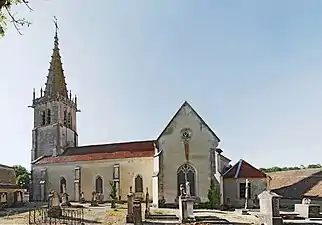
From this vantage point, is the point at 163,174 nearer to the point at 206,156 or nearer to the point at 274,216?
the point at 206,156

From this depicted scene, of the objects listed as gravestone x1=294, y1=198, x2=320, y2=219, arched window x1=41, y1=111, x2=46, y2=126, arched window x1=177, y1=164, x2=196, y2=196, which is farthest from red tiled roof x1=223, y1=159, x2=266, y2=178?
arched window x1=41, y1=111, x2=46, y2=126

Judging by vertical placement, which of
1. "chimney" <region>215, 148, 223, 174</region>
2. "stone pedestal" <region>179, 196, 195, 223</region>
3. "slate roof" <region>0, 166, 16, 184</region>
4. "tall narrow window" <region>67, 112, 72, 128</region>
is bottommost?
"stone pedestal" <region>179, 196, 195, 223</region>

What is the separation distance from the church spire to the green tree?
2463 centimetres

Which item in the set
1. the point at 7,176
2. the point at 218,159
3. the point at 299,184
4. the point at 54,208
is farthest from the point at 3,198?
the point at 299,184

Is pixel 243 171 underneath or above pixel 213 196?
above

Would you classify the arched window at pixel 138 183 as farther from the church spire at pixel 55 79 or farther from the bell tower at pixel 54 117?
the church spire at pixel 55 79

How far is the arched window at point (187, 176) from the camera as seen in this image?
32250mm

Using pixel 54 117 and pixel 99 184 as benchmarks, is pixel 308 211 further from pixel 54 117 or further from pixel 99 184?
pixel 54 117

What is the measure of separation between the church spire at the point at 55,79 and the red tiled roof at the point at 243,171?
2496 centimetres

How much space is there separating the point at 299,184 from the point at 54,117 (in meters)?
28.9

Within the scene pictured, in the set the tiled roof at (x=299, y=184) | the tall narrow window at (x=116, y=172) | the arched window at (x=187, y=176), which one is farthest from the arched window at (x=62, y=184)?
the tiled roof at (x=299, y=184)

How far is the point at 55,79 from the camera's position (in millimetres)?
48031

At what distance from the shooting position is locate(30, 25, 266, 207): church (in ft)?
A: 105

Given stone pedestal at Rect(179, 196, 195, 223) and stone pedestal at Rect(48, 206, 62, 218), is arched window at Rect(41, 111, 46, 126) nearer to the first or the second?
stone pedestal at Rect(48, 206, 62, 218)
